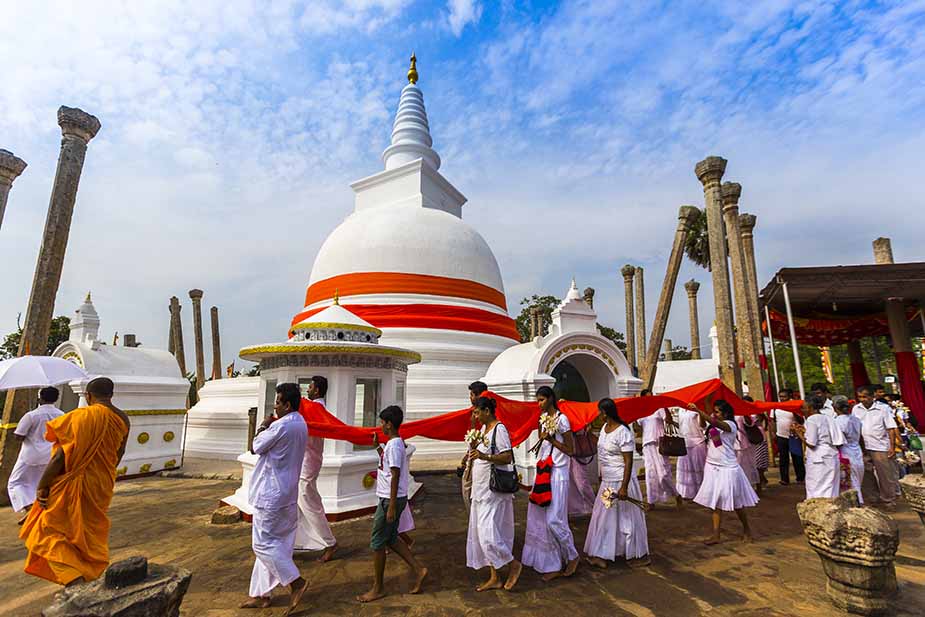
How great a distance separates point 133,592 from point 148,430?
10.5 metres

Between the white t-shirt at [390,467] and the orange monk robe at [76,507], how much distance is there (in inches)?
93.2

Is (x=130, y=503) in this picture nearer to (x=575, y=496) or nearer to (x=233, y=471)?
(x=233, y=471)

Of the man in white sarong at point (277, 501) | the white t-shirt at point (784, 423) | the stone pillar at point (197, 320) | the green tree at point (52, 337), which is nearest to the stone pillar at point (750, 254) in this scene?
the white t-shirt at point (784, 423)

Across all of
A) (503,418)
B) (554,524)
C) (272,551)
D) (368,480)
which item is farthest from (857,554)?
(368,480)

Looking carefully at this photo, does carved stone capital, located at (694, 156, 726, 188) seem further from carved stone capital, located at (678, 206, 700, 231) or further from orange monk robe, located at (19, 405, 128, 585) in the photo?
orange monk robe, located at (19, 405, 128, 585)

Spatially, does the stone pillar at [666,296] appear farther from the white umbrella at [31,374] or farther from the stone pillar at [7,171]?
the stone pillar at [7,171]

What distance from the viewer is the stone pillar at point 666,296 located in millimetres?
12297

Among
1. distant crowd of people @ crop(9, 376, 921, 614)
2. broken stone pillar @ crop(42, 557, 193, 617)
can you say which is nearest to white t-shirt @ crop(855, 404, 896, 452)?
distant crowd of people @ crop(9, 376, 921, 614)

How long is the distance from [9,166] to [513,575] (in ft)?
45.5

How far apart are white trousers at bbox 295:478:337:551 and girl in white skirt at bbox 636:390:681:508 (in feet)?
16.4

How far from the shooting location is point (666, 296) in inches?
496

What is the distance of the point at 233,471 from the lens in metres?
11.0

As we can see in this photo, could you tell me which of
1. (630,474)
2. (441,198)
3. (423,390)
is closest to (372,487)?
(630,474)

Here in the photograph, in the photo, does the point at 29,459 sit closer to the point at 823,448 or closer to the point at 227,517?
the point at 227,517
